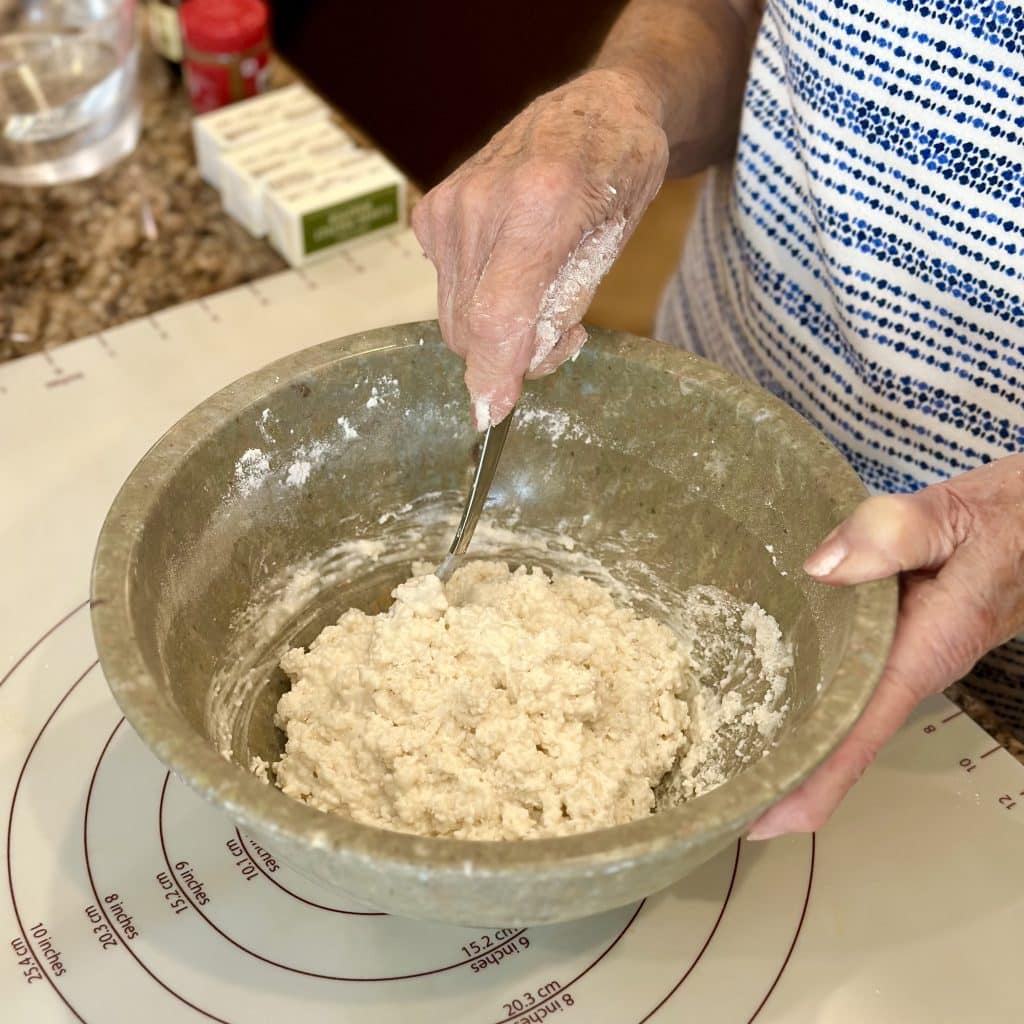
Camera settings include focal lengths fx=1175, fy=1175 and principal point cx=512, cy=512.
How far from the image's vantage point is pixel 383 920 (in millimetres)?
814

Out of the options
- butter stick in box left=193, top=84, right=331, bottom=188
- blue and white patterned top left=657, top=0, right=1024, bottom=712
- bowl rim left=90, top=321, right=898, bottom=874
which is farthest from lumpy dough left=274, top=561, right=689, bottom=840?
butter stick in box left=193, top=84, right=331, bottom=188

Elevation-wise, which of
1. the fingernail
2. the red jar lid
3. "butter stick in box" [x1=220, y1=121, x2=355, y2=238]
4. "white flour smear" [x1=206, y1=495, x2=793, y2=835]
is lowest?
"white flour smear" [x1=206, y1=495, x2=793, y2=835]

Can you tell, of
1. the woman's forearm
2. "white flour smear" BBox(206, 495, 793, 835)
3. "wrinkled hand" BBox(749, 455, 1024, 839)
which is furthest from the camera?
the woman's forearm

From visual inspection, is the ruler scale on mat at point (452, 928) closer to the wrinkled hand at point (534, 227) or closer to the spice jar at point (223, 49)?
the wrinkled hand at point (534, 227)

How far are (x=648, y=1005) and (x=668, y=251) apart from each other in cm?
194

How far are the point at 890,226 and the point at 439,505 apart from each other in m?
0.44

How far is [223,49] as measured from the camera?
54.2 inches

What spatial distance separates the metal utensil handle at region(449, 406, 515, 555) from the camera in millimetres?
895

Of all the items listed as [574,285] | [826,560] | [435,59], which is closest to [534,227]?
[574,285]

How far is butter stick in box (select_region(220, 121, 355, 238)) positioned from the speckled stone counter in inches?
1.2

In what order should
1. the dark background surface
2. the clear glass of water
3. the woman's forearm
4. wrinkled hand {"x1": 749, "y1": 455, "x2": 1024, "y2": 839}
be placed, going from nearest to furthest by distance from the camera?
1. wrinkled hand {"x1": 749, "y1": 455, "x2": 1024, "y2": 839}
2. the woman's forearm
3. the clear glass of water
4. the dark background surface

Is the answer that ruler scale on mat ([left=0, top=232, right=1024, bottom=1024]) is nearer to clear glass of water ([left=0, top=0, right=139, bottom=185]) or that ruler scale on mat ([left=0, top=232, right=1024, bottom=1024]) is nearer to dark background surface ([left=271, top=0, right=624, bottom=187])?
clear glass of water ([left=0, top=0, right=139, bottom=185])

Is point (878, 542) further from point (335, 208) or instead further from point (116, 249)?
point (116, 249)

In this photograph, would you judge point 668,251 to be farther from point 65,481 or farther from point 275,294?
point 65,481
